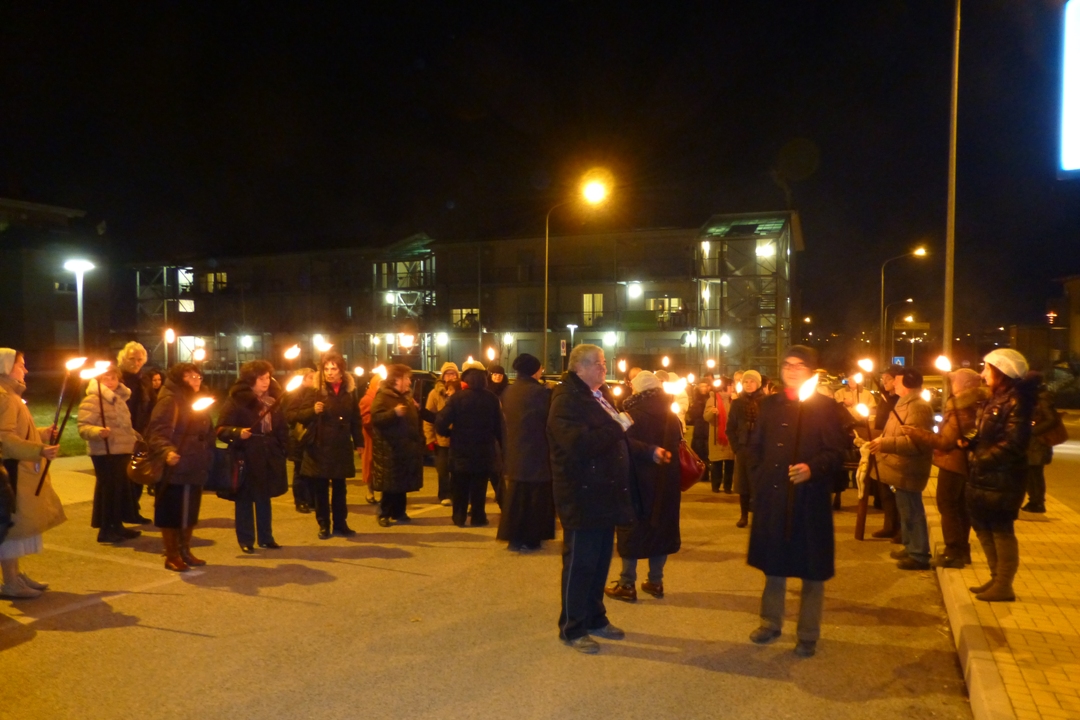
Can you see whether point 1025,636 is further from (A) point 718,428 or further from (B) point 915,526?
(A) point 718,428

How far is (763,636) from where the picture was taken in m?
5.59

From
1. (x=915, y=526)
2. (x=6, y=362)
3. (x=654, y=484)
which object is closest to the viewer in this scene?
(x=654, y=484)

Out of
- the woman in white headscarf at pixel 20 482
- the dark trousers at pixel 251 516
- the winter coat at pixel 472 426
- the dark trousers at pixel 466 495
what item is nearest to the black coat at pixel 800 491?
the winter coat at pixel 472 426

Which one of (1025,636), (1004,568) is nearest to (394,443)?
(1004,568)

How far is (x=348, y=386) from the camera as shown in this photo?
904 centimetres

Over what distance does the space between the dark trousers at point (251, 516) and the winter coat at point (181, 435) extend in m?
0.60

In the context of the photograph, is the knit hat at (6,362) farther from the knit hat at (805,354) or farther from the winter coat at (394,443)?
the knit hat at (805,354)

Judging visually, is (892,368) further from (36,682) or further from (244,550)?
(36,682)

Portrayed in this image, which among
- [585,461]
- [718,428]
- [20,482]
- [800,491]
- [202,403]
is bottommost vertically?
[718,428]

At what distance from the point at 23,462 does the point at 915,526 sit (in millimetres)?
8003

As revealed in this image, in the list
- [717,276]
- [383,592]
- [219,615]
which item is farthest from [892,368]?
[717,276]

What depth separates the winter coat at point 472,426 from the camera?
9.39 m

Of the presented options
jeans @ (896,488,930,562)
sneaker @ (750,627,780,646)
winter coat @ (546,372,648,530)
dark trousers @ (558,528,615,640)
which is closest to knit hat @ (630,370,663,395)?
winter coat @ (546,372,648,530)

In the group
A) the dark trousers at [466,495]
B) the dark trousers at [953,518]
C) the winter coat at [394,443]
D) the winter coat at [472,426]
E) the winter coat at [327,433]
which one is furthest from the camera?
the dark trousers at [466,495]
